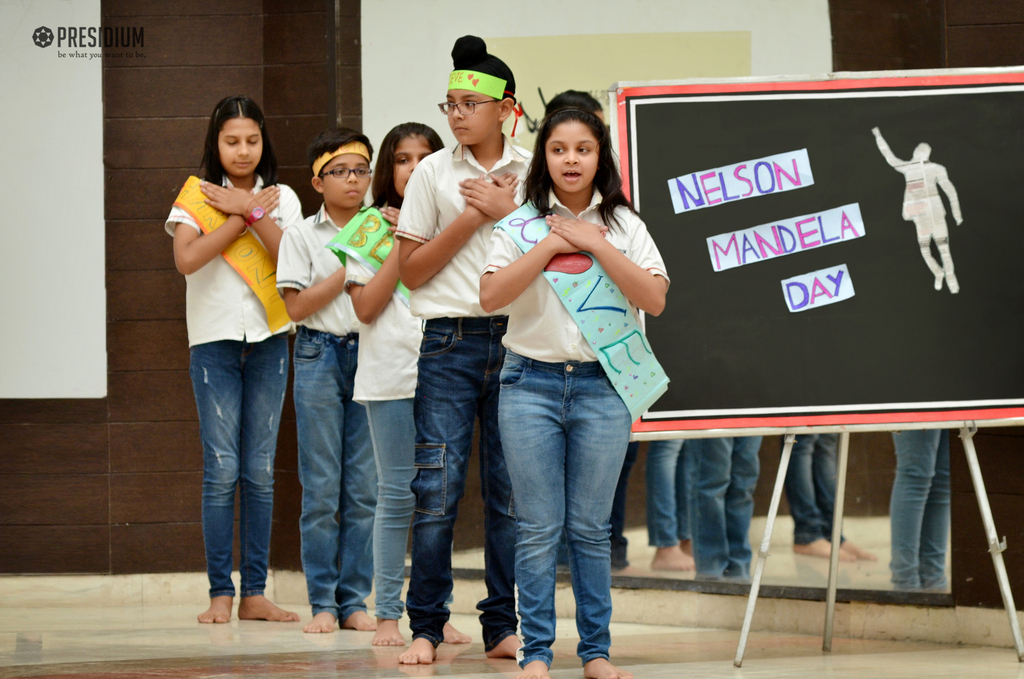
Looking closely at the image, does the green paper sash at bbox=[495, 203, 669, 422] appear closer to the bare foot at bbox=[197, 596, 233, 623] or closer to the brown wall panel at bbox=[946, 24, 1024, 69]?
the brown wall panel at bbox=[946, 24, 1024, 69]

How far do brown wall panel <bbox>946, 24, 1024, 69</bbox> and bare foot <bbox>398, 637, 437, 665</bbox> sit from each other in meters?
2.19

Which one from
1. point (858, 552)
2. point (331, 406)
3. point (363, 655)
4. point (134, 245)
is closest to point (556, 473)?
point (363, 655)

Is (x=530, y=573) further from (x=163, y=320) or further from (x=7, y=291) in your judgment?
(x=7, y=291)

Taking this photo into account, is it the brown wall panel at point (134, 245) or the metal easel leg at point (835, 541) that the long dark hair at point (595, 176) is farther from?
the brown wall panel at point (134, 245)

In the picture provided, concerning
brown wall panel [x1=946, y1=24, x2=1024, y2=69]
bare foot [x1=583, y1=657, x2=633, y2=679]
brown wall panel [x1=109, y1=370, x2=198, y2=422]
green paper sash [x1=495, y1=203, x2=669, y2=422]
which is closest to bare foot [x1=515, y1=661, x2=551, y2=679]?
bare foot [x1=583, y1=657, x2=633, y2=679]

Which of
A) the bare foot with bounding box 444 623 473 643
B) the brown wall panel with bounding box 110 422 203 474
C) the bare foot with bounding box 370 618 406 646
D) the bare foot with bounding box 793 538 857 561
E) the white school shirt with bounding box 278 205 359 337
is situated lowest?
the bare foot with bounding box 444 623 473 643

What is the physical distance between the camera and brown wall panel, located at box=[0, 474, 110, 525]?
160 inches

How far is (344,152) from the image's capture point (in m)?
3.37

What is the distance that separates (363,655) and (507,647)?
0.39 metres

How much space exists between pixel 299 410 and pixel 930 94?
206 centimetres

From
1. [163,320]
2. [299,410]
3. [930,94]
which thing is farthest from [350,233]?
[930,94]

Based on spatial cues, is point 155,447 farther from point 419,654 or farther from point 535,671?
point 535,671

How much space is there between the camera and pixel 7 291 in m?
4.02

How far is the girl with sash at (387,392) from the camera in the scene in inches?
117
